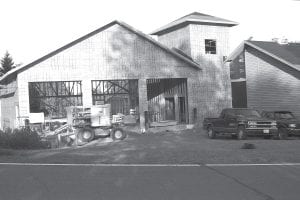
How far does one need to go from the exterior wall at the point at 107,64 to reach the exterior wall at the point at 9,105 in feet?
10.8

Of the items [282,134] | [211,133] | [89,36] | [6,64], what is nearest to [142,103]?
[89,36]

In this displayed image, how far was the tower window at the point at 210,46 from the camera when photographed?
3522cm

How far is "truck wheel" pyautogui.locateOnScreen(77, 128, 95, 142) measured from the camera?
24219 mm

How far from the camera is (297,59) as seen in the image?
31500 mm

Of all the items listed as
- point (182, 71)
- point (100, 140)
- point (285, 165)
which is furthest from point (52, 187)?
point (182, 71)

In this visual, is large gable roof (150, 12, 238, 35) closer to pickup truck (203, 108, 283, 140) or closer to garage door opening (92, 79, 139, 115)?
garage door opening (92, 79, 139, 115)

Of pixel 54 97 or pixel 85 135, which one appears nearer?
pixel 85 135

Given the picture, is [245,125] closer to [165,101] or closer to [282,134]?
[282,134]

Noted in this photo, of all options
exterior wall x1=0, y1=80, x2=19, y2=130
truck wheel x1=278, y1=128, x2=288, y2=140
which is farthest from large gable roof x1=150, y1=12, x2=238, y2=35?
exterior wall x1=0, y1=80, x2=19, y2=130

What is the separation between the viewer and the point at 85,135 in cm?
2436

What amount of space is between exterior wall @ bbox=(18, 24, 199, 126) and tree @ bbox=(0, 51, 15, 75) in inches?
2179

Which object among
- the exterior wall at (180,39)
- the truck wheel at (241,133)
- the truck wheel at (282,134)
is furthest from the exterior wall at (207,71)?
the truck wheel at (241,133)

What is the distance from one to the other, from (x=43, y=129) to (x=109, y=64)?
6.30 metres

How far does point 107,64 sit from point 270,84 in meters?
12.6
